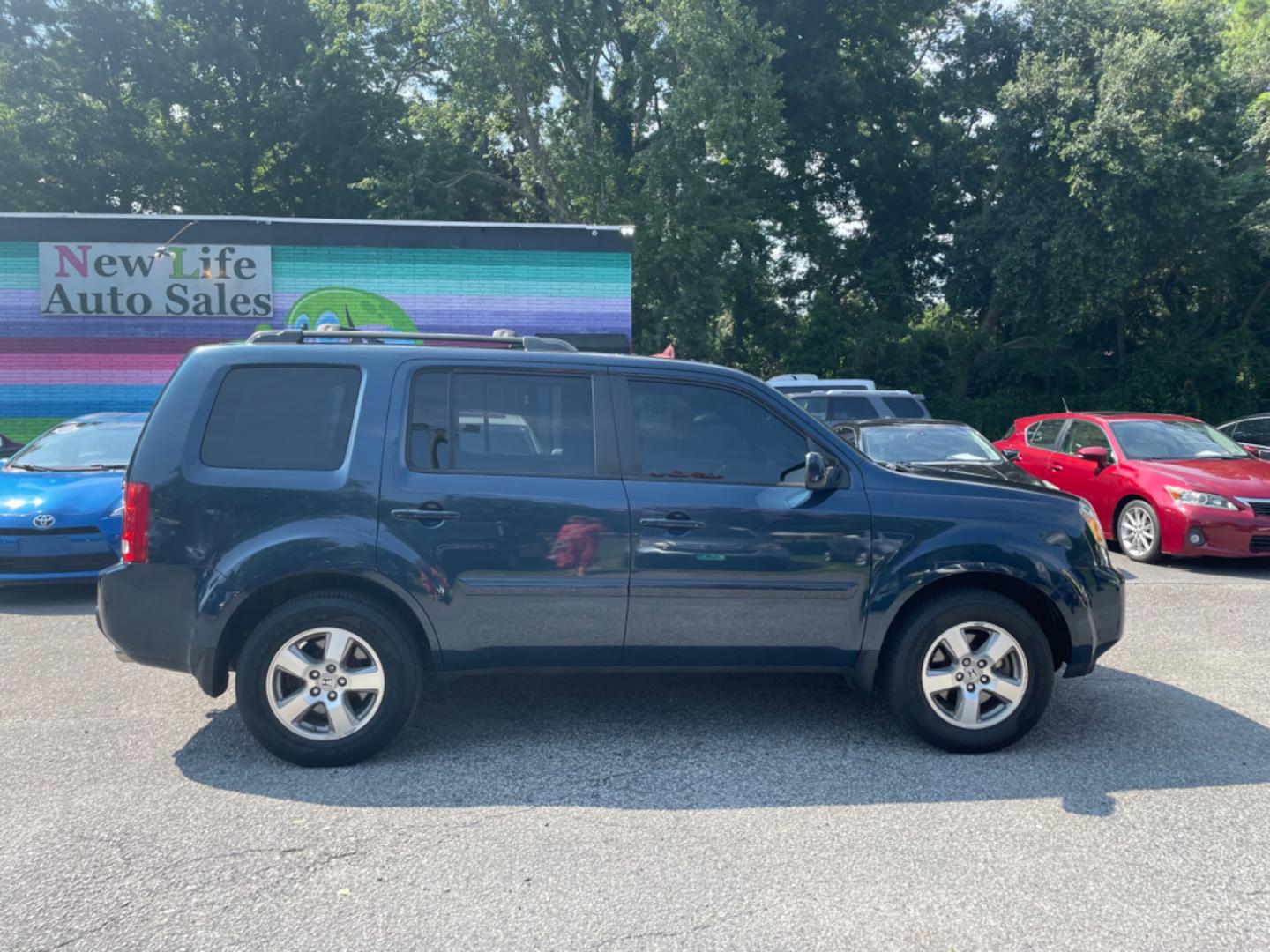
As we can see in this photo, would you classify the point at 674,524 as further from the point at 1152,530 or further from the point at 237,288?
the point at 237,288

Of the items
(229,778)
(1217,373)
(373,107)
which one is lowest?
(229,778)

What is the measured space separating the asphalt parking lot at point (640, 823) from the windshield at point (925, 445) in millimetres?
3853

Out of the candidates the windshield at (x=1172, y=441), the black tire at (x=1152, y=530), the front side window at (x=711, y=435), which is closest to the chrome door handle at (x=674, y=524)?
the front side window at (x=711, y=435)

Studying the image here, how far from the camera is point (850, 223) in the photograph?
27547 millimetres

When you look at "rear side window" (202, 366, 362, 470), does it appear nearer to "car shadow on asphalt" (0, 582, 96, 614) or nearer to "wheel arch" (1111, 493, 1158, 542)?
"car shadow on asphalt" (0, 582, 96, 614)

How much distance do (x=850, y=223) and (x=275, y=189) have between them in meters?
15.9

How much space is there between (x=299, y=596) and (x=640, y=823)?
1.79 metres

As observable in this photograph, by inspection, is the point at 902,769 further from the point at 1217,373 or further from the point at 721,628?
the point at 1217,373

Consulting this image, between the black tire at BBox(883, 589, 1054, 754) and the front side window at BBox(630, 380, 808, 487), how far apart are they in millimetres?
941

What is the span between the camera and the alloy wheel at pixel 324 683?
4270 millimetres

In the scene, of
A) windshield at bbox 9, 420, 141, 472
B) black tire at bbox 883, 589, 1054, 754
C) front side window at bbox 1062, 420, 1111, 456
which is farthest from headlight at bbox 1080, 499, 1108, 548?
windshield at bbox 9, 420, 141, 472

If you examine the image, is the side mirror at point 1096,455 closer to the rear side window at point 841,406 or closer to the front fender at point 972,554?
the rear side window at point 841,406

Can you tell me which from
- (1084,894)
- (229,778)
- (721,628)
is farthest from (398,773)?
(1084,894)

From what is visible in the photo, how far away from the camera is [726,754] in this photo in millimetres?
4516
